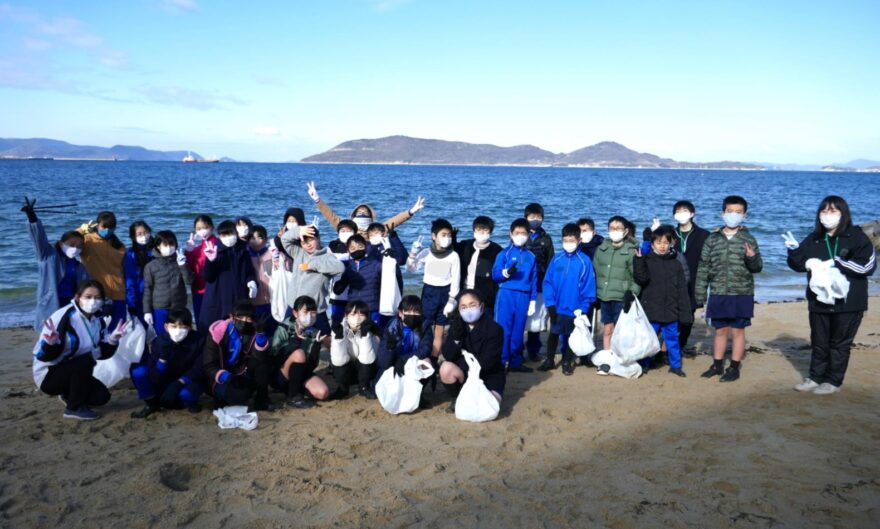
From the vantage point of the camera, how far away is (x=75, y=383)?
17.5 ft

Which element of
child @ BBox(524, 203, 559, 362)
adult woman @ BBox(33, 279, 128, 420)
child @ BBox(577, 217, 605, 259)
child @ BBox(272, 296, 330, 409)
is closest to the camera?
adult woman @ BBox(33, 279, 128, 420)

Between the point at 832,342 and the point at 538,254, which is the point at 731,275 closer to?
the point at 832,342

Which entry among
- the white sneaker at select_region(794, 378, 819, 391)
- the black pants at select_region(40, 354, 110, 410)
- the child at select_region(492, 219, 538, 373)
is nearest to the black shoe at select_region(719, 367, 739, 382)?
the white sneaker at select_region(794, 378, 819, 391)

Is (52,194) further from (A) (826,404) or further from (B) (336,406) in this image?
(A) (826,404)

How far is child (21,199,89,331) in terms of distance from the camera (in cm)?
633

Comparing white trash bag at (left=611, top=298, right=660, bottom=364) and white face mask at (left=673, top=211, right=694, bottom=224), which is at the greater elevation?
white face mask at (left=673, top=211, right=694, bottom=224)

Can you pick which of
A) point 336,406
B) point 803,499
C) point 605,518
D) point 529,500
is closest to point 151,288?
point 336,406

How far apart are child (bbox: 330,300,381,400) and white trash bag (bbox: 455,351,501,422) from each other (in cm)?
103

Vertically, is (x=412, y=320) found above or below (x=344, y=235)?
below

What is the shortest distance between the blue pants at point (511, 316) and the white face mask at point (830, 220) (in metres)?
2.94

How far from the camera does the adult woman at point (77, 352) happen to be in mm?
5176

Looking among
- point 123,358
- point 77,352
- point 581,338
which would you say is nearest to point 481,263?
point 581,338

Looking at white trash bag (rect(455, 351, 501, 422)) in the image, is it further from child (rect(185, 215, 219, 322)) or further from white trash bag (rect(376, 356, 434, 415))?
child (rect(185, 215, 219, 322))

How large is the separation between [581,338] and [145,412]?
4338 millimetres
